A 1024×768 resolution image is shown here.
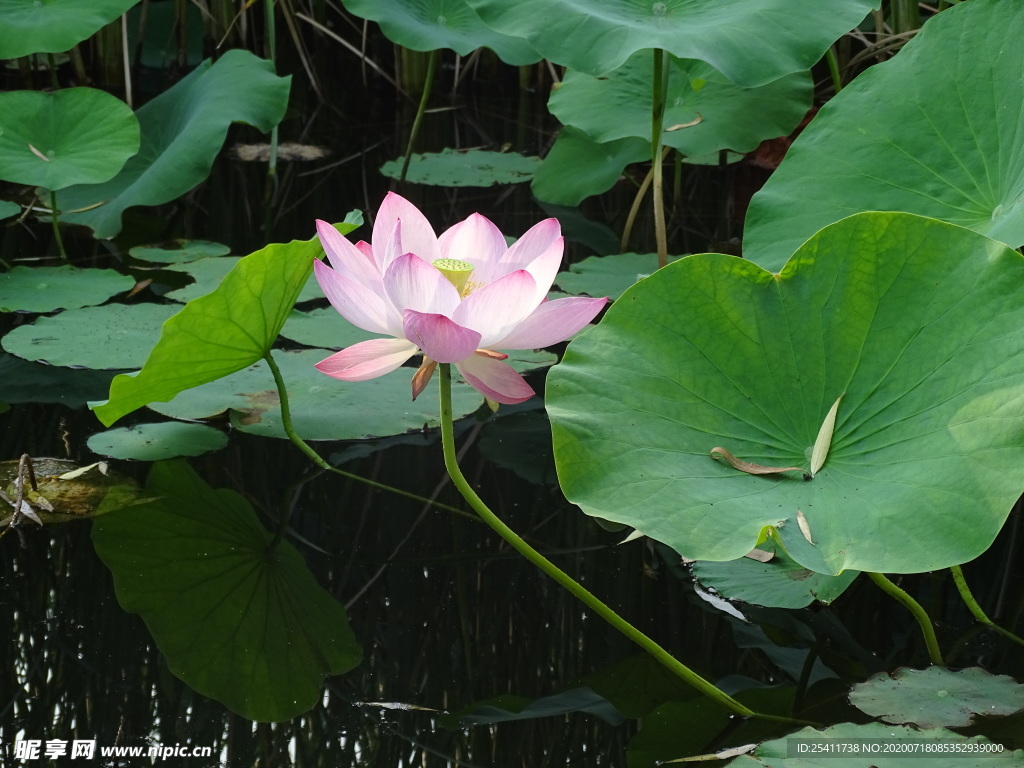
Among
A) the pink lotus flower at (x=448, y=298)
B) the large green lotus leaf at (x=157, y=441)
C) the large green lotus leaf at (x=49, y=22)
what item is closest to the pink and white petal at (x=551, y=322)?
the pink lotus flower at (x=448, y=298)

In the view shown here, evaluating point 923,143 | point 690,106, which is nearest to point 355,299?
point 923,143

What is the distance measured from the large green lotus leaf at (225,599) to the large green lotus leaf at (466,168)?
157cm

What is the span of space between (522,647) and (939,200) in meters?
0.70

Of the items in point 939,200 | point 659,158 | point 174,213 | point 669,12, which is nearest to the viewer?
point 939,200

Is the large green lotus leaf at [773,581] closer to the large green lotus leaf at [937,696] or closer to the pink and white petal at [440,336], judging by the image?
the large green lotus leaf at [937,696]

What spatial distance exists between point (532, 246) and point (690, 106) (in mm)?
1307

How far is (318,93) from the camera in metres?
3.72

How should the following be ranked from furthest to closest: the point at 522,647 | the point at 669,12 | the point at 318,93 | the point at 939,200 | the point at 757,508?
the point at 318,93 → the point at 669,12 → the point at 939,200 → the point at 522,647 → the point at 757,508

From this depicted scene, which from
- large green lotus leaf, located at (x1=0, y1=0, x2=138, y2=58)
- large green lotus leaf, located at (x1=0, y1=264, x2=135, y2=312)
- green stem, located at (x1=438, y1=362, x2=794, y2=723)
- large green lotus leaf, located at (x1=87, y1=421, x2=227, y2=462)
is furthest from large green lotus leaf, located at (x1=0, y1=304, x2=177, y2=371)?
green stem, located at (x1=438, y1=362, x2=794, y2=723)

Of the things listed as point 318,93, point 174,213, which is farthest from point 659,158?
point 318,93

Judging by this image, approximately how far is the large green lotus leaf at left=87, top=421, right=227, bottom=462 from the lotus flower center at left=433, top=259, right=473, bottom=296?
618 millimetres

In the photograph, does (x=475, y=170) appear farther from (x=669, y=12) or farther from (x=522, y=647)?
(x=522, y=647)

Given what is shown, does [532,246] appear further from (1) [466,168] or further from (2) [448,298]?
(1) [466,168]

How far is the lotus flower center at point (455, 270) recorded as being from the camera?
869 mm
